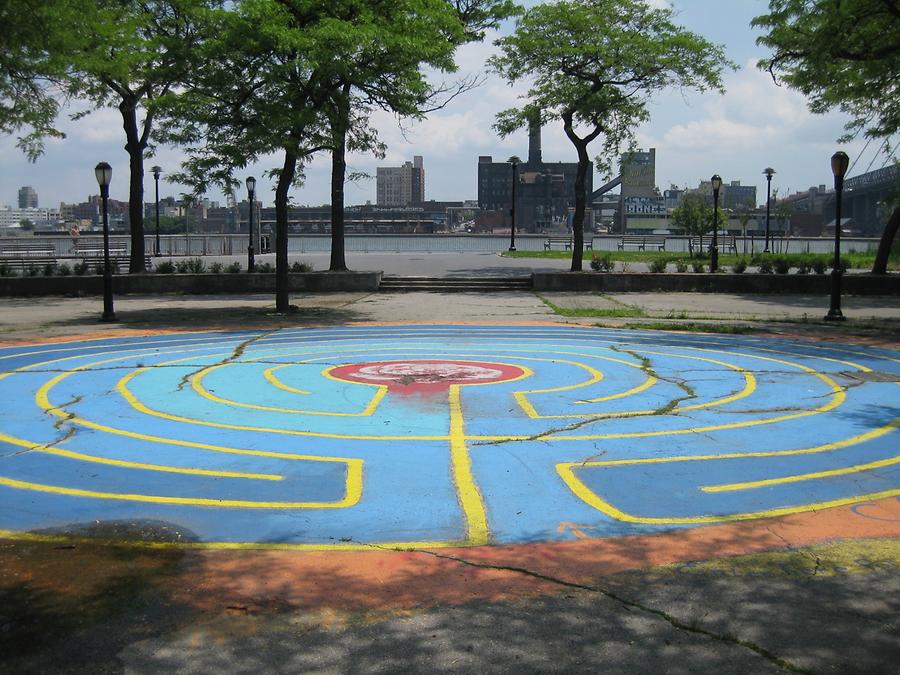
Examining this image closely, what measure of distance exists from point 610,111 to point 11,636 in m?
29.9

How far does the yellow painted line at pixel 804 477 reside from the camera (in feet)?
24.1

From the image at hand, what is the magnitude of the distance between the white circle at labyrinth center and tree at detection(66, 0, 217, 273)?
9.92 meters

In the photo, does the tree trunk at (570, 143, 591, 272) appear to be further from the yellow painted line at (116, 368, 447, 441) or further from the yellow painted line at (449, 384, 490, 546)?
the yellow painted line at (116, 368, 447, 441)

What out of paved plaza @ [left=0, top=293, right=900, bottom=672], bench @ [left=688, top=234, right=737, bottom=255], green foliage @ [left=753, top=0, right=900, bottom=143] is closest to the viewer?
paved plaza @ [left=0, top=293, right=900, bottom=672]

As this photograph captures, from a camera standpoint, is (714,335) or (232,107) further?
(232,107)

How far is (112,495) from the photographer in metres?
7.18

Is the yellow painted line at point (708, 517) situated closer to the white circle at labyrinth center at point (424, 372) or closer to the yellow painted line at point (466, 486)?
the yellow painted line at point (466, 486)

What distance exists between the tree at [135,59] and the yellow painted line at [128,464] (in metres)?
11.4

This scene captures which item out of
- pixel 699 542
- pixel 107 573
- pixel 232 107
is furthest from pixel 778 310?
pixel 107 573

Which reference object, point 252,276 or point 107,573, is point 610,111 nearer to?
point 252,276

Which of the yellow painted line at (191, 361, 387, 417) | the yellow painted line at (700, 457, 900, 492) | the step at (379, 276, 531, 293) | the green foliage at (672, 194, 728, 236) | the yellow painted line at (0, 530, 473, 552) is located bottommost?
the yellow painted line at (0, 530, 473, 552)

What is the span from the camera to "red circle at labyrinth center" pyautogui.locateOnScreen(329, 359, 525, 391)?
40.2 ft

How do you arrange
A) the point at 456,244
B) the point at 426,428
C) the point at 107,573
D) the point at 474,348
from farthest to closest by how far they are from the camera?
the point at 456,244
the point at 474,348
the point at 426,428
the point at 107,573

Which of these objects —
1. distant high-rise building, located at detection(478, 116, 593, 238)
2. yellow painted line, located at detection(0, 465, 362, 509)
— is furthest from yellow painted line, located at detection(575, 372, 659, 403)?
distant high-rise building, located at detection(478, 116, 593, 238)
